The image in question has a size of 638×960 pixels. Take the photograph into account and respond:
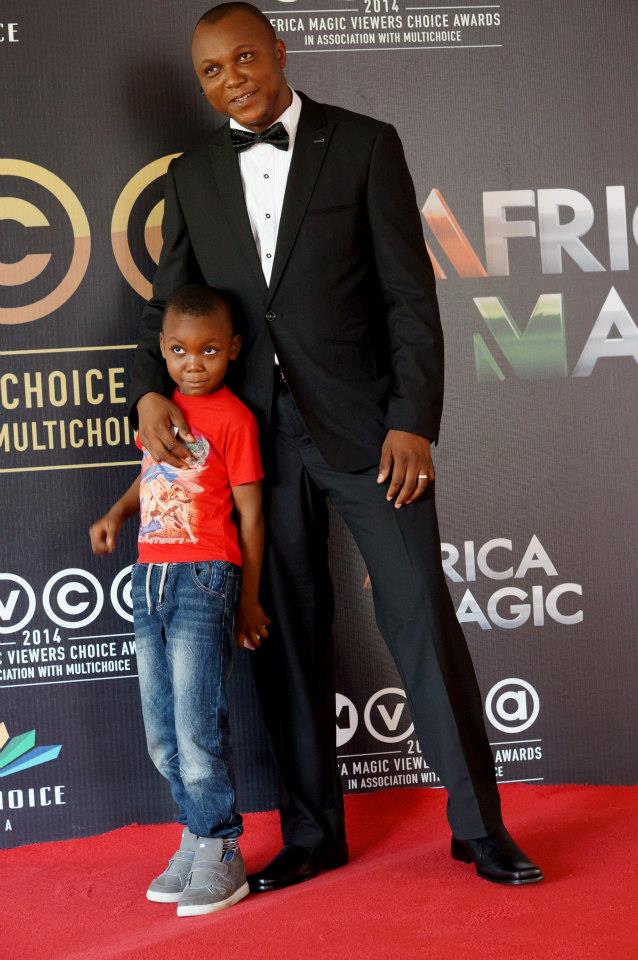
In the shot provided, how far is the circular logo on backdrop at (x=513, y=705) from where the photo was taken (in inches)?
111

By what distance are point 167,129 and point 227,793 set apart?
167 cm

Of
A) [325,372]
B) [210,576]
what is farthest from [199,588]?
[325,372]

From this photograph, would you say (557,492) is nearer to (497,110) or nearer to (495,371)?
(495,371)

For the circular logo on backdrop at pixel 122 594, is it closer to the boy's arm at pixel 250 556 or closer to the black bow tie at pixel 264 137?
the boy's arm at pixel 250 556

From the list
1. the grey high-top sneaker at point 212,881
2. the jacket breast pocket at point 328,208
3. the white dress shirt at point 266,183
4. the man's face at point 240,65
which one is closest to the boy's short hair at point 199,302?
the white dress shirt at point 266,183

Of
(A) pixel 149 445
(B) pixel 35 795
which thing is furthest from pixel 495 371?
(B) pixel 35 795

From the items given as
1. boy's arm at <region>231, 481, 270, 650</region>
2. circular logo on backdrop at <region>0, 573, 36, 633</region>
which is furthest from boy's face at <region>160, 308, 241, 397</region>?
circular logo on backdrop at <region>0, 573, 36, 633</region>

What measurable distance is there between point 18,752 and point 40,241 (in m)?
1.33

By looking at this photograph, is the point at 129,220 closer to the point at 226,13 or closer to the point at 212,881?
the point at 226,13

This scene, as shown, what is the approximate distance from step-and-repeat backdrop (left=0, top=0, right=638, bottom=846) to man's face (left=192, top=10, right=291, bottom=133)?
1.75 feet

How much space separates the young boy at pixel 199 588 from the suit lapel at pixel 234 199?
0.12 m

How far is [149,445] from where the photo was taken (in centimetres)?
218

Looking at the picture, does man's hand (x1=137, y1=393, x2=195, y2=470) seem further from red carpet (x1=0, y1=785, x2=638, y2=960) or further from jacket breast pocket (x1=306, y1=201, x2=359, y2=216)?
red carpet (x1=0, y1=785, x2=638, y2=960)

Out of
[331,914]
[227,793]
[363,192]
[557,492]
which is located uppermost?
[363,192]
